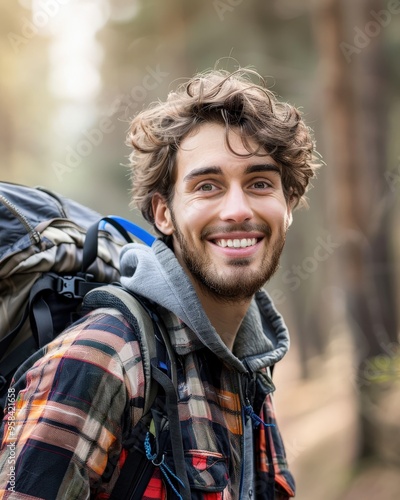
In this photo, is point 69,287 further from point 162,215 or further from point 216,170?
point 216,170

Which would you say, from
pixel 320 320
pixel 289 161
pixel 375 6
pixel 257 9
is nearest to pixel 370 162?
pixel 375 6

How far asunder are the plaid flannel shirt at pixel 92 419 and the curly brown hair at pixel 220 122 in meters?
0.82

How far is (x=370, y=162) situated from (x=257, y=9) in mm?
5099

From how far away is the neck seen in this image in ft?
8.30

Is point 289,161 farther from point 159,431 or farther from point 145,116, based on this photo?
point 159,431

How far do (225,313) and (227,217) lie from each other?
1.44 feet

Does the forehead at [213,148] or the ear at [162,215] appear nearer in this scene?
the forehead at [213,148]

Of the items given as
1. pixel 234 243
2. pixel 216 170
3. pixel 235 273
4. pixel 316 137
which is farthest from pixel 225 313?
pixel 316 137

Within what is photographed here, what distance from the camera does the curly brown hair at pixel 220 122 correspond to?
254cm

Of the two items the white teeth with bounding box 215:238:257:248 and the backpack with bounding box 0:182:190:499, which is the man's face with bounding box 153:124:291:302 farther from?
the backpack with bounding box 0:182:190:499

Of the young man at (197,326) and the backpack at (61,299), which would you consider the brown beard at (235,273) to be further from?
the backpack at (61,299)

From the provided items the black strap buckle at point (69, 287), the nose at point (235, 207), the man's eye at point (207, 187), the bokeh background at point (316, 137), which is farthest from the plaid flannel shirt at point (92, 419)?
the bokeh background at point (316, 137)

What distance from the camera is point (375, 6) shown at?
8250 mm

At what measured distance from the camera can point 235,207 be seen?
2.36m
